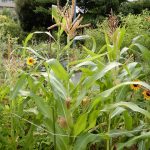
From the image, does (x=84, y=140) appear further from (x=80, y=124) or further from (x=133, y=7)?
(x=133, y=7)

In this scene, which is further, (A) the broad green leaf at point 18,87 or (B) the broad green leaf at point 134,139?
(A) the broad green leaf at point 18,87

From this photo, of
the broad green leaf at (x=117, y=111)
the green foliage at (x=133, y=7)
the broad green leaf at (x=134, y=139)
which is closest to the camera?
the broad green leaf at (x=134, y=139)

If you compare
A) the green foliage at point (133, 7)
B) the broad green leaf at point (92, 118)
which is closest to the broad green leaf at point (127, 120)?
the broad green leaf at point (92, 118)

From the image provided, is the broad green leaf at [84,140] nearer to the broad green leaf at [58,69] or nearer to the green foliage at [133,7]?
the broad green leaf at [58,69]

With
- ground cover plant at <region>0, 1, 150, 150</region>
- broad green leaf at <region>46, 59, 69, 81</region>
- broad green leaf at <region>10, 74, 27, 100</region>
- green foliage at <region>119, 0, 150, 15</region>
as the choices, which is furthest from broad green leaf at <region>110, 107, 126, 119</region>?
green foliage at <region>119, 0, 150, 15</region>

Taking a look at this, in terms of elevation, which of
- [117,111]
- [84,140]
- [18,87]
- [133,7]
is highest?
[18,87]

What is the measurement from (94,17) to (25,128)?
15.3 metres

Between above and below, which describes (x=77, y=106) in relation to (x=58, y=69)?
below

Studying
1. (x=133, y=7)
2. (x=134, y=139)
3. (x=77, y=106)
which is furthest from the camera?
(x=133, y=7)

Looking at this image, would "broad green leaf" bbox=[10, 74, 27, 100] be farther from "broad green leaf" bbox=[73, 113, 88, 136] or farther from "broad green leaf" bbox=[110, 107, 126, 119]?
"broad green leaf" bbox=[110, 107, 126, 119]

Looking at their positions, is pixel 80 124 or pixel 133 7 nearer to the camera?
pixel 80 124

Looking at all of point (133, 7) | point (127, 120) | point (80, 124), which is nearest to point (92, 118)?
point (80, 124)

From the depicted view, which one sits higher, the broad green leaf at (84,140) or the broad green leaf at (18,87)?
the broad green leaf at (18,87)

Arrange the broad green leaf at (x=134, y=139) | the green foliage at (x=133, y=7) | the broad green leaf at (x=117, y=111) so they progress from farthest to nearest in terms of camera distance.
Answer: the green foliage at (x=133, y=7) < the broad green leaf at (x=117, y=111) < the broad green leaf at (x=134, y=139)
